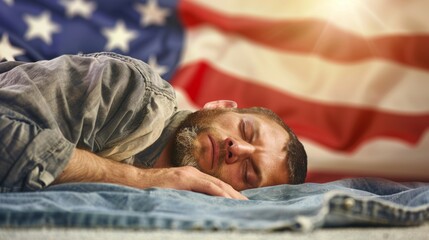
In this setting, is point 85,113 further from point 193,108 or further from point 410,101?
point 410,101

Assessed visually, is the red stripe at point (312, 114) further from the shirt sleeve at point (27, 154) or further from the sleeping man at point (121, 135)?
the shirt sleeve at point (27, 154)

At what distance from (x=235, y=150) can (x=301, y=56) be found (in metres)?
0.97

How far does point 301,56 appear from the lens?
7.01 ft

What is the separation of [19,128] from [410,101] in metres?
1.57

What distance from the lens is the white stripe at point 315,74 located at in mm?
2070

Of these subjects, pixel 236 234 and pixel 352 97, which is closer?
pixel 236 234

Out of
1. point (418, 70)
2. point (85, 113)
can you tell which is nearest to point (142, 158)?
point (85, 113)

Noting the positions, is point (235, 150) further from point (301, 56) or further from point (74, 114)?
point (301, 56)

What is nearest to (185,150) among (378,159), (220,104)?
(220,104)

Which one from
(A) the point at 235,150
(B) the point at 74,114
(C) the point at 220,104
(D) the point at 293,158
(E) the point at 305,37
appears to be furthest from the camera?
(E) the point at 305,37

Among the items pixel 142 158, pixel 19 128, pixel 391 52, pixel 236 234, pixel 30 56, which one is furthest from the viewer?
pixel 391 52

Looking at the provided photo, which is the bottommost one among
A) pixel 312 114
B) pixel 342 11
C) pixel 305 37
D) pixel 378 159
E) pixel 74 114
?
pixel 378 159

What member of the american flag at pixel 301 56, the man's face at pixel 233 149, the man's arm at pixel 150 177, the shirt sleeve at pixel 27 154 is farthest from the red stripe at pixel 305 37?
the shirt sleeve at pixel 27 154

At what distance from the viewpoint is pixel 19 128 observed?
861mm
